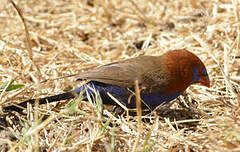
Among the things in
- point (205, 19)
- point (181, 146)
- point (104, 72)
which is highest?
point (205, 19)

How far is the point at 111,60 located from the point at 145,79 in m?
1.70

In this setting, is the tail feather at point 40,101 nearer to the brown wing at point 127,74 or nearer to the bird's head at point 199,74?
the brown wing at point 127,74

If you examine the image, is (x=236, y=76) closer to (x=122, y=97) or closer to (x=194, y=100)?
(x=194, y=100)

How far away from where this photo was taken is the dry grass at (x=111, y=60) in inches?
121

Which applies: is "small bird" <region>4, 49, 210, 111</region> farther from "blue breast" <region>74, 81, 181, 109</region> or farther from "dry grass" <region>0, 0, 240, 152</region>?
"dry grass" <region>0, 0, 240, 152</region>

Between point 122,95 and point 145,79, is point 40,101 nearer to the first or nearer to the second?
point 122,95

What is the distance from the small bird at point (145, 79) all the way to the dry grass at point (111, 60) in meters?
0.20

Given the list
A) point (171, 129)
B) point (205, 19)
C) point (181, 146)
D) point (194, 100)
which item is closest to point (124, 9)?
point (205, 19)

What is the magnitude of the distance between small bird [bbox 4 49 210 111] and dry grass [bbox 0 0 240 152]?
20 centimetres

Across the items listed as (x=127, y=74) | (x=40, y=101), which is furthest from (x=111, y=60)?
(x=40, y=101)

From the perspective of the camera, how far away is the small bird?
372 cm

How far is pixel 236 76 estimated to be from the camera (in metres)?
4.53

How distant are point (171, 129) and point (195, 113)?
43 cm

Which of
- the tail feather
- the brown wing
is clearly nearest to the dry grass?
the tail feather
